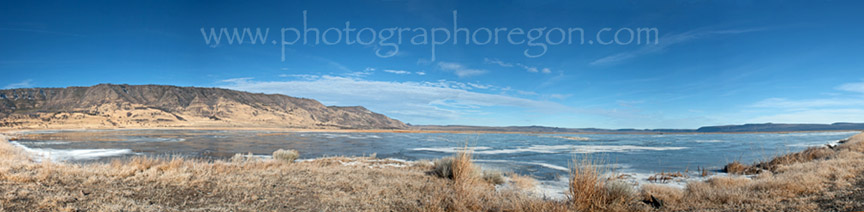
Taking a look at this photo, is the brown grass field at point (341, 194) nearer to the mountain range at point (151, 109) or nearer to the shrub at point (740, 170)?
the shrub at point (740, 170)

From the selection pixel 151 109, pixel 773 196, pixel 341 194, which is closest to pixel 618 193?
pixel 773 196

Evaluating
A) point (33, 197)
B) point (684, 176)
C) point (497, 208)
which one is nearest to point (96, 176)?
point (33, 197)

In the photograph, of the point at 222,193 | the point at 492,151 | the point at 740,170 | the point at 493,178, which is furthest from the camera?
the point at 492,151

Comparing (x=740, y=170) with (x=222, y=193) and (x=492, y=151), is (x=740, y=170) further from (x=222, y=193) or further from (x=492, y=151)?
(x=222, y=193)

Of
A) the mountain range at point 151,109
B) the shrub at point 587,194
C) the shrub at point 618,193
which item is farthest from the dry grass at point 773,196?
the mountain range at point 151,109

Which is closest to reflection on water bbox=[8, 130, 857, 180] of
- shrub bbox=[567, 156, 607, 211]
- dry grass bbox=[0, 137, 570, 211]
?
dry grass bbox=[0, 137, 570, 211]

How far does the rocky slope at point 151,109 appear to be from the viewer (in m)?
79.0

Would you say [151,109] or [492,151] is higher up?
[151,109]

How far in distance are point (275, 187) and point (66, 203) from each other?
274 centimetres

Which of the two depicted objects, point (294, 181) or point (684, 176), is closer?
point (294, 181)

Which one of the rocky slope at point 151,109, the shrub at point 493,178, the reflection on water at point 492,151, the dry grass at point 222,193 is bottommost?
the reflection on water at point 492,151

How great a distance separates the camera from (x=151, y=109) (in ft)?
319

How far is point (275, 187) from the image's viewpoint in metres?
7.07

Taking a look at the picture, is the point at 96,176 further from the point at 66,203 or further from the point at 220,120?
the point at 220,120
